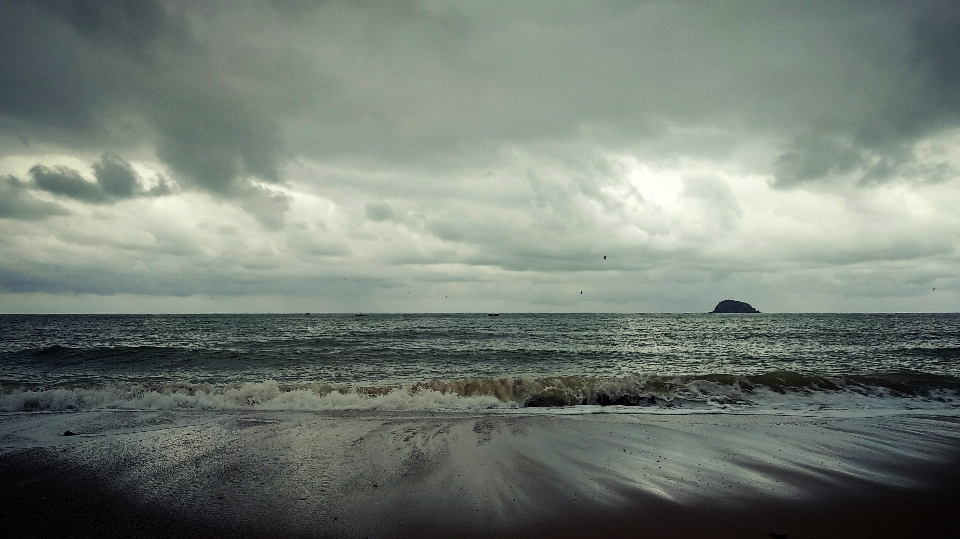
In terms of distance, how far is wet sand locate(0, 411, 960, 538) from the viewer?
18.2 feet

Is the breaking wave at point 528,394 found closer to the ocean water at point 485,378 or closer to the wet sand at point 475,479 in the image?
the ocean water at point 485,378

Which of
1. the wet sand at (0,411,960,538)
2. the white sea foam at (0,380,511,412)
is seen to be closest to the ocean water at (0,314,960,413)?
the white sea foam at (0,380,511,412)

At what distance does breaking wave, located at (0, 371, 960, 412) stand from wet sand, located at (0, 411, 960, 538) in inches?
133

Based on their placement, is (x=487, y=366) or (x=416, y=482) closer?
(x=416, y=482)

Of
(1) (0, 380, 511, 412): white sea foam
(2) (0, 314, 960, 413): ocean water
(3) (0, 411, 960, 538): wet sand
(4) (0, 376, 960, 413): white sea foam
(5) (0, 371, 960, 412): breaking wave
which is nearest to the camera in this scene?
(3) (0, 411, 960, 538): wet sand

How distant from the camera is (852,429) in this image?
11.1m

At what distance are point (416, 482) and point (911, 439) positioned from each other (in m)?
11.2

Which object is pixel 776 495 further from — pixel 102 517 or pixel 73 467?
pixel 73 467

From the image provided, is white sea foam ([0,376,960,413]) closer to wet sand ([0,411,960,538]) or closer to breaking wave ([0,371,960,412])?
breaking wave ([0,371,960,412])

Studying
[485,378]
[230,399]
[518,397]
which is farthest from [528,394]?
[230,399]

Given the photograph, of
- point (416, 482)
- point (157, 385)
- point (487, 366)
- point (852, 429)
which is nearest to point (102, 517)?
point (416, 482)

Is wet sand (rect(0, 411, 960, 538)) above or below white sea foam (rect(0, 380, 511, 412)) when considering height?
above

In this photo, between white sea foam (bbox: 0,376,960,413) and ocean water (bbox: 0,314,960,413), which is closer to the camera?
white sea foam (bbox: 0,376,960,413)

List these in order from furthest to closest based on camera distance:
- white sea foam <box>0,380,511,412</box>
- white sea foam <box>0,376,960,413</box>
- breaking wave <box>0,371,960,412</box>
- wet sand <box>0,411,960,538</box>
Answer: breaking wave <box>0,371,960,412</box>, white sea foam <box>0,376,960,413</box>, white sea foam <box>0,380,511,412</box>, wet sand <box>0,411,960,538</box>
